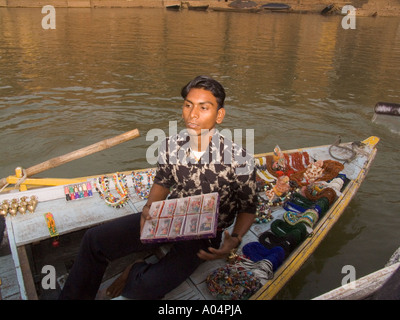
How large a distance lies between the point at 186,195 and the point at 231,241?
0.63 meters

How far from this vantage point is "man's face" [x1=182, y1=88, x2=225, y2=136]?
2.59m

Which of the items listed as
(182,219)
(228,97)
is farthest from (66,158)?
(228,97)

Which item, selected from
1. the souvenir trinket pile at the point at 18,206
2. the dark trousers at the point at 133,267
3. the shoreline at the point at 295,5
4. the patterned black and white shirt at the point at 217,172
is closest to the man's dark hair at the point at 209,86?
the patterned black and white shirt at the point at 217,172

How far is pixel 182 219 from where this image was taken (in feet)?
8.88

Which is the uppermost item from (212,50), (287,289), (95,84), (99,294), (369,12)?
(369,12)

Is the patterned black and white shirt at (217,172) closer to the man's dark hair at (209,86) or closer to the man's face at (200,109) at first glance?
the man's face at (200,109)

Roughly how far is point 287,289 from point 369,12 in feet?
123

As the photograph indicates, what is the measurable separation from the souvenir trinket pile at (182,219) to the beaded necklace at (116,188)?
123cm

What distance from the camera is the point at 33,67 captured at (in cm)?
1159

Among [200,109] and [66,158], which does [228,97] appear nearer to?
[66,158]

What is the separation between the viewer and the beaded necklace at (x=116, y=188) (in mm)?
3969

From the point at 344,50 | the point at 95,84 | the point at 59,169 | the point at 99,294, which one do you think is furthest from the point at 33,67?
the point at 344,50
